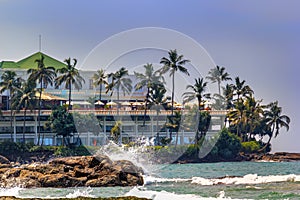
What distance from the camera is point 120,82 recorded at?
78.1 metres

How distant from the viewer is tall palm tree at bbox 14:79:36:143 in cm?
7975

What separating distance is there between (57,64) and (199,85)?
2968 centimetres

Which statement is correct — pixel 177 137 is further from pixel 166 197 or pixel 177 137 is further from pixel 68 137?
pixel 166 197

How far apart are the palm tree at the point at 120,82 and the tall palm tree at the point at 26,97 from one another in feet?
28.1

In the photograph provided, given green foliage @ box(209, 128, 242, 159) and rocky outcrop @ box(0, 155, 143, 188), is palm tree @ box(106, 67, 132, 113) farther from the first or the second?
rocky outcrop @ box(0, 155, 143, 188)

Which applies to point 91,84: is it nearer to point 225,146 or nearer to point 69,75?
point 69,75

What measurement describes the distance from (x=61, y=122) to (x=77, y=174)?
33.5 metres

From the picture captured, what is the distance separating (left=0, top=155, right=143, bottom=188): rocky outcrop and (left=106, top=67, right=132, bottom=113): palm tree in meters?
29.8

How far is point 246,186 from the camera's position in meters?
41.3

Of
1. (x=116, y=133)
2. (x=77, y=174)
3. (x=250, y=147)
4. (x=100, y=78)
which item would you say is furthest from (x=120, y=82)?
(x=77, y=174)

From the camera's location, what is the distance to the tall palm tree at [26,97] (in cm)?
7975

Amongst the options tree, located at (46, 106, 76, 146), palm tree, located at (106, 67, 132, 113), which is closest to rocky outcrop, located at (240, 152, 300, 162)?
palm tree, located at (106, 67, 132, 113)

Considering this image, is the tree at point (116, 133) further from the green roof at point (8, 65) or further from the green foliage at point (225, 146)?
the green roof at point (8, 65)

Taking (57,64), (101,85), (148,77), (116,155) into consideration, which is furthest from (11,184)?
(57,64)
